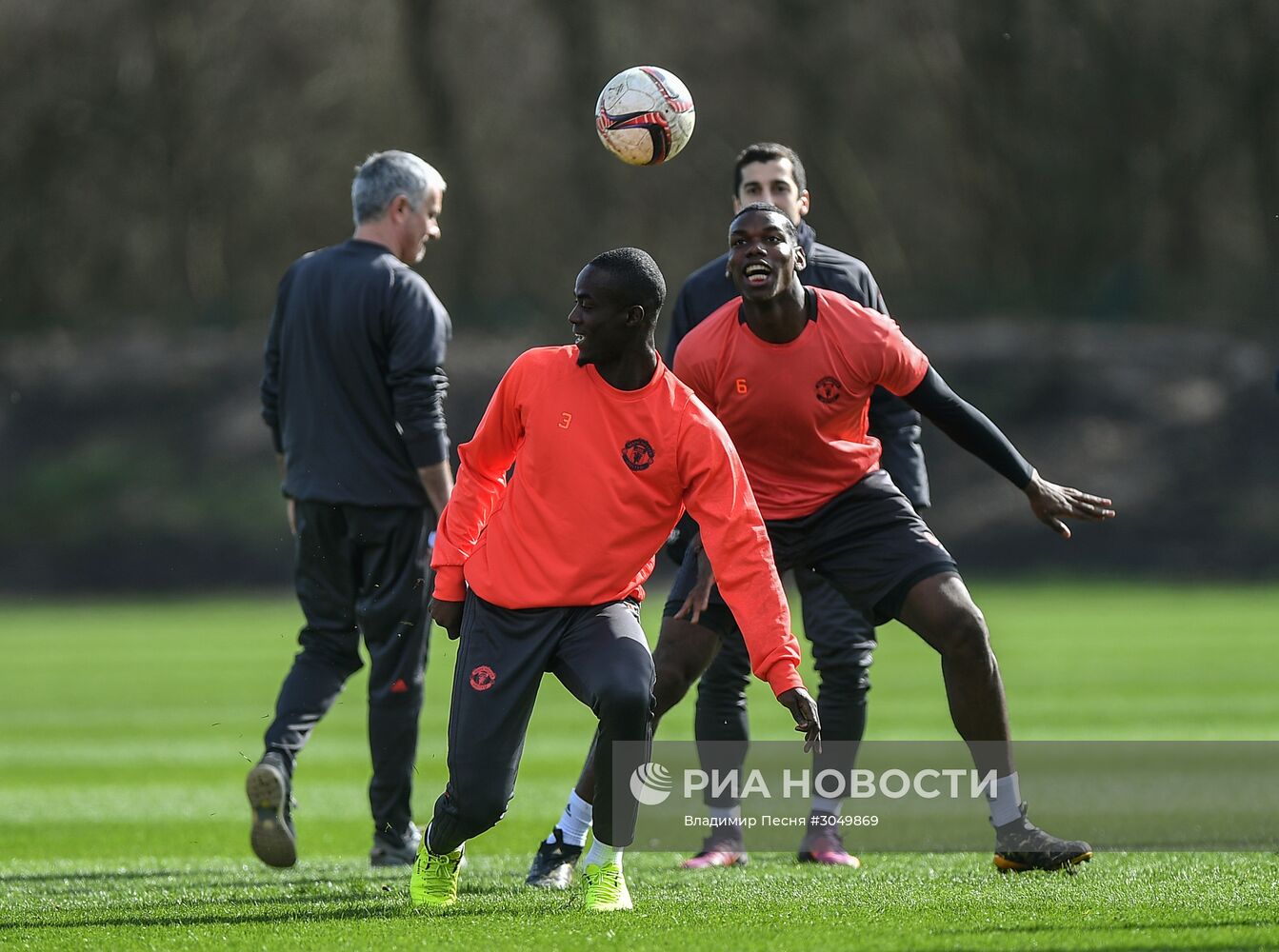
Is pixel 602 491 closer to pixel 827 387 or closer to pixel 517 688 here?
pixel 517 688

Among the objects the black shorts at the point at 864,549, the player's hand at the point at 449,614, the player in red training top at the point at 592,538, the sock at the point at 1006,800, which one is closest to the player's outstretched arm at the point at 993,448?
the black shorts at the point at 864,549

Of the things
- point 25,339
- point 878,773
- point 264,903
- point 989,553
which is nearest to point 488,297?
point 25,339

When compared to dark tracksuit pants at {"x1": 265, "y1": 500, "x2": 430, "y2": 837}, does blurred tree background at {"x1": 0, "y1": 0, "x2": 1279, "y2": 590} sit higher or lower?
higher

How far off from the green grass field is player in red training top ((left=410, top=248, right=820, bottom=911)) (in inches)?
19.4

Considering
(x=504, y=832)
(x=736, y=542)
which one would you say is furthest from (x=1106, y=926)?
(x=504, y=832)

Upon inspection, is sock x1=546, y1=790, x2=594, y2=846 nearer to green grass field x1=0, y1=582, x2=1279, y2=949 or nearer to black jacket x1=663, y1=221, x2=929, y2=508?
green grass field x1=0, y1=582, x2=1279, y2=949

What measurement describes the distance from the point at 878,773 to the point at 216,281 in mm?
37564

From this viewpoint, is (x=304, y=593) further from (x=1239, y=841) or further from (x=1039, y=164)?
(x=1039, y=164)

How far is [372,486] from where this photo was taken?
23.6ft

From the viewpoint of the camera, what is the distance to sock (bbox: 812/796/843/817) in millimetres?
7133

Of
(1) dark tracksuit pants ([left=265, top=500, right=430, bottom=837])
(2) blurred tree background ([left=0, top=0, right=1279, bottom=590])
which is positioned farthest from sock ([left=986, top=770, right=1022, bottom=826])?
(2) blurred tree background ([left=0, top=0, right=1279, bottom=590])

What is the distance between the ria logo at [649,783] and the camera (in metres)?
5.70

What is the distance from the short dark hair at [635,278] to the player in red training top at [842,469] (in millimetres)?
733

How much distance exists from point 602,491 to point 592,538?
0.50 feet
